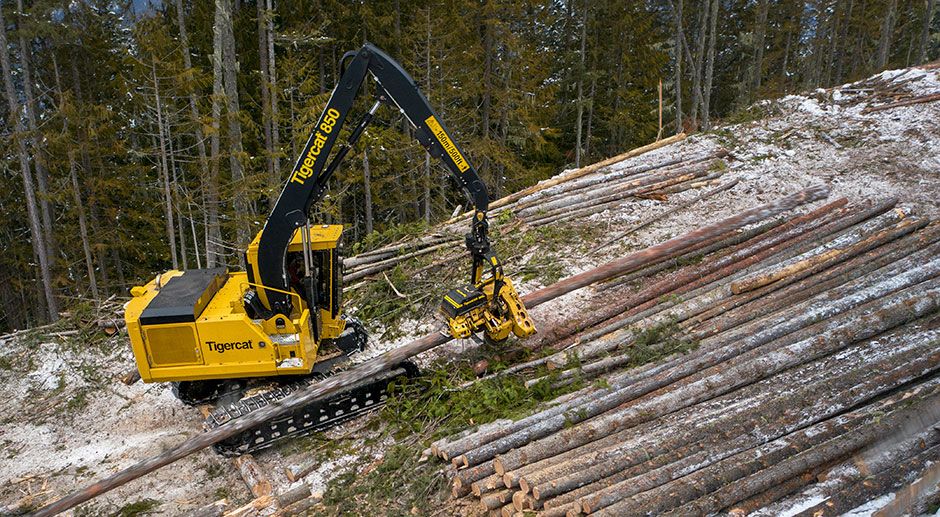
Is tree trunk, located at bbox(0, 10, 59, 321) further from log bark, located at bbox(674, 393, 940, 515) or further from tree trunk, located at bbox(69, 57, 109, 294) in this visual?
log bark, located at bbox(674, 393, 940, 515)

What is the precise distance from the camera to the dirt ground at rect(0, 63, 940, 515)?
7.87m

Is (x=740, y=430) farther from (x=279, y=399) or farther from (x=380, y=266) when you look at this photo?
(x=380, y=266)

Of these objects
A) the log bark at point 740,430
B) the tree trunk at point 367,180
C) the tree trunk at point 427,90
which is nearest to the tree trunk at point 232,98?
the tree trunk at point 367,180

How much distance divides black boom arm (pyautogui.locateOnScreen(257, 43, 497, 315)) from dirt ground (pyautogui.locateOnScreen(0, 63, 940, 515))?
2846 millimetres

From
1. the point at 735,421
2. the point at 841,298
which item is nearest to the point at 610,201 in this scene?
the point at 841,298

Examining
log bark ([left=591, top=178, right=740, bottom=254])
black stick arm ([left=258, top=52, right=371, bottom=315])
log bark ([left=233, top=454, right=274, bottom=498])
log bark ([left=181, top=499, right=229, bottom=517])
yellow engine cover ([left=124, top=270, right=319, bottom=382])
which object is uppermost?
black stick arm ([left=258, top=52, right=371, bottom=315])

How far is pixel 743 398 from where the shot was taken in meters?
6.57

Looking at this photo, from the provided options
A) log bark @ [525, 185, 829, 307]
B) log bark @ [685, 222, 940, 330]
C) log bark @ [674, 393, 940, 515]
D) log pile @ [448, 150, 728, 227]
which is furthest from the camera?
log pile @ [448, 150, 728, 227]

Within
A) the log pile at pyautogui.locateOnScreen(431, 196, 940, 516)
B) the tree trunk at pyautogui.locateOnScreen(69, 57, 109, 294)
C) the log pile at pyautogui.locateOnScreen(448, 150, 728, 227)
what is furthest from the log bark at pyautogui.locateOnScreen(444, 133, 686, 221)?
the tree trunk at pyautogui.locateOnScreen(69, 57, 109, 294)

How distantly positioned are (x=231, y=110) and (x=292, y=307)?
10092mm

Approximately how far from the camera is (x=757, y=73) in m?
31.0

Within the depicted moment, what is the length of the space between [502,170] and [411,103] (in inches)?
673

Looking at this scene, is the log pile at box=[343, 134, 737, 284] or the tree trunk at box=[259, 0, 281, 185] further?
the tree trunk at box=[259, 0, 281, 185]

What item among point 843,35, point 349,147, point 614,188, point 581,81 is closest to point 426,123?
point 349,147
